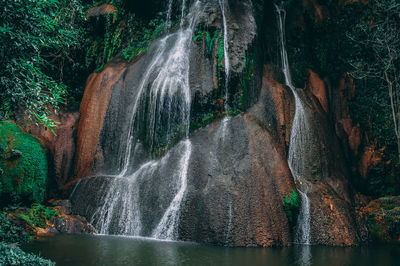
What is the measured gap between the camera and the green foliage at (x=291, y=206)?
1187 cm

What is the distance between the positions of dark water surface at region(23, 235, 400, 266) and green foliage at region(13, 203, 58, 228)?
4.83 feet

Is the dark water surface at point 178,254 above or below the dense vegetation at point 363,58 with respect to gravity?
below

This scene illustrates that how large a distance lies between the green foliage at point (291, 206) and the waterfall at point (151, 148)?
11.8 feet

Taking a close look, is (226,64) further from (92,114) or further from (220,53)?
(92,114)

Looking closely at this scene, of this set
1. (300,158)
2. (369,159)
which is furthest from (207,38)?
(369,159)

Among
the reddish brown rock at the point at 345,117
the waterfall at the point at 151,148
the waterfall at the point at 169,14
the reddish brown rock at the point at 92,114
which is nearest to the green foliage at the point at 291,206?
the waterfall at the point at 151,148

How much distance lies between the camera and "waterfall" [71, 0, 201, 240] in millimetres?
12078

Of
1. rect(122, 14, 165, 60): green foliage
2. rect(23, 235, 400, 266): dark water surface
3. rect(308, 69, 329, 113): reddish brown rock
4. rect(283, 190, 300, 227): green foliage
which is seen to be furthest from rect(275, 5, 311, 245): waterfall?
rect(122, 14, 165, 60): green foliage

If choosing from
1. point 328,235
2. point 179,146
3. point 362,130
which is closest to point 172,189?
point 179,146

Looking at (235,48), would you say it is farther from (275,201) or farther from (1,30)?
(1,30)

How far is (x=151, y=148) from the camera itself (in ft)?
48.0

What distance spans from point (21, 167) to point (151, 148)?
5018 millimetres

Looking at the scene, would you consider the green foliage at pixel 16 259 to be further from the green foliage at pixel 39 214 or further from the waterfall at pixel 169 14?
the waterfall at pixel 169 14

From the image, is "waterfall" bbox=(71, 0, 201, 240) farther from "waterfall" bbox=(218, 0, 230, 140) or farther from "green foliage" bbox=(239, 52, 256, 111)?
"green foliage" bbox=(239, 52, 256, 111)
